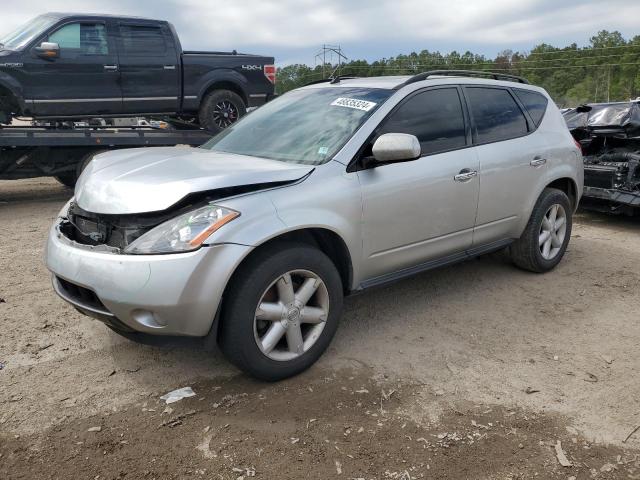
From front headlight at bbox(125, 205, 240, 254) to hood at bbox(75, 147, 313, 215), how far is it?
0.10 metres

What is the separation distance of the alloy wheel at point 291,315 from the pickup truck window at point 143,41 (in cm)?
707

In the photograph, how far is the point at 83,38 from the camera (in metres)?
8.30

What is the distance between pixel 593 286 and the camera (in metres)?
4.79

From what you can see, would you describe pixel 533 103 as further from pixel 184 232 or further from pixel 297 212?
pixel 184 232

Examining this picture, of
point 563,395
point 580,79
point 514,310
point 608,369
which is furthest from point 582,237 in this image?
point 580,79

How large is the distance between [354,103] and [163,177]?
1.48m

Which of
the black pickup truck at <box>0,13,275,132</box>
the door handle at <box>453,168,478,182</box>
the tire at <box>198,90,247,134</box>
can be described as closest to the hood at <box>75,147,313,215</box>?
the door handle at <box>453,168,478,182</box>

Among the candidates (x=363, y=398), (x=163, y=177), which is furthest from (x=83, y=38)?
(x=363, y=398)

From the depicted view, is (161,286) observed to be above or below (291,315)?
above

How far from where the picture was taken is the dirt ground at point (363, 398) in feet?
8.13

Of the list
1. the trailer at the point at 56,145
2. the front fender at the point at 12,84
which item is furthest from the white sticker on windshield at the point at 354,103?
the front fender at the point at 12,84

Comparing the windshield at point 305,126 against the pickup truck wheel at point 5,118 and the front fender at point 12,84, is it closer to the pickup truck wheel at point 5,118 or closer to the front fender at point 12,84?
the front fender at point 12,84

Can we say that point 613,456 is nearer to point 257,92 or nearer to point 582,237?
point 582,237

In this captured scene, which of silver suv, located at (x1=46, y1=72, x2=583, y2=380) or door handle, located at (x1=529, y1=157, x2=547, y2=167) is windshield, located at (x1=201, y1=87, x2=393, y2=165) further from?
door handle, located at (x1=529, y1=157, x2=547, y2=167)
